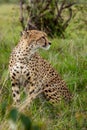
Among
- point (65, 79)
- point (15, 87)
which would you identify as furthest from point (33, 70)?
point (65, 79)

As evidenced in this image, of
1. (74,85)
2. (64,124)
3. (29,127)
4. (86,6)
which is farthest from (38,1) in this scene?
(29,127)

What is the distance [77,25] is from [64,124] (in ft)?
14.7

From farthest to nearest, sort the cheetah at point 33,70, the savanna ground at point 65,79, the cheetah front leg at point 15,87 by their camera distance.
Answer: the cheetah at point 33,70 → the cheetah front leg at point 15,87 → the savanna ground at point 65,79

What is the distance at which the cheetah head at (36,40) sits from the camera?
4.72 m

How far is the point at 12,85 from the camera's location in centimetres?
465

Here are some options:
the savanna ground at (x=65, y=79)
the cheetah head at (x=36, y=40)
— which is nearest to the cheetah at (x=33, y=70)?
the cheetah head at (x=36, y=40)

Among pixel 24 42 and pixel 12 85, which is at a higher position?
pixel 24 42

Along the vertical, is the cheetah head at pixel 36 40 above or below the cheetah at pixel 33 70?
above

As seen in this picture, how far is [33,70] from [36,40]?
0.31m

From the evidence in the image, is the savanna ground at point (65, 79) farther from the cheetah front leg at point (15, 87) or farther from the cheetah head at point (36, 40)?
the cheetah head at point (36, 40)

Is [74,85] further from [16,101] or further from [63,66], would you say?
[16,101]

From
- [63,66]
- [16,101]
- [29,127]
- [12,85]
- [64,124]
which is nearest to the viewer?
[29,127]

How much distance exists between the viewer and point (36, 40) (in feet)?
15.5

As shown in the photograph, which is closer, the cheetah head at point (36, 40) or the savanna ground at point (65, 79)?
the savanna ground at point (65, 79)
